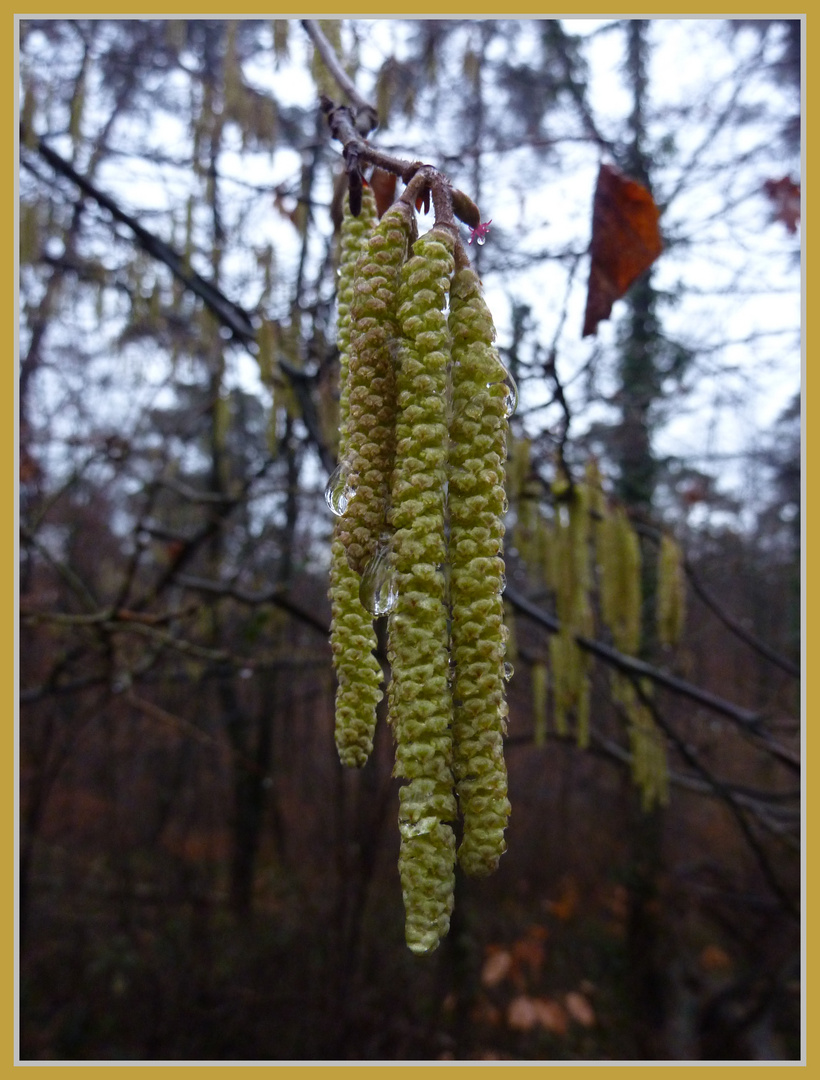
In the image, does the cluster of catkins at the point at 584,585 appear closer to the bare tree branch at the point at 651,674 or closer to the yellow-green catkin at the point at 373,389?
the bare tree branch at the point at 651,674

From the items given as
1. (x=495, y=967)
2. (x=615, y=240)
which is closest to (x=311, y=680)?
(x=495, y=967)

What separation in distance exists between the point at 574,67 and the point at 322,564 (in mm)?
4126

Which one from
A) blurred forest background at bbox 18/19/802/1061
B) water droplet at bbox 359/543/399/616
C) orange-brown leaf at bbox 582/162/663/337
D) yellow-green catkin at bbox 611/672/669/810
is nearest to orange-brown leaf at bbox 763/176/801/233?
blurred forest background at bbox 18/19/802/1061

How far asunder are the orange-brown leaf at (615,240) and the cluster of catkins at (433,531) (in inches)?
31.5

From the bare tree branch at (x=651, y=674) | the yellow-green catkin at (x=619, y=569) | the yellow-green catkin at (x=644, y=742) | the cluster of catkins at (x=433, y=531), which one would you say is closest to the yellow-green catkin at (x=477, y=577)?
the cluster of catkins at (x=433, y=531)

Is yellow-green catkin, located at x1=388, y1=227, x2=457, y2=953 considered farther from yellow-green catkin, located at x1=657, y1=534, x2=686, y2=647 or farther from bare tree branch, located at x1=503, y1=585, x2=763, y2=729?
yellow-green catkin, located at x1=657, y1=534, x2=686, y2=647

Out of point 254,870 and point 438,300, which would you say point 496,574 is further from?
point 254,870

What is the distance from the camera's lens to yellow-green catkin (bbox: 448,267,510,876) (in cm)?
50

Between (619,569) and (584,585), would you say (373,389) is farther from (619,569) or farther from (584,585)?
(619,569)

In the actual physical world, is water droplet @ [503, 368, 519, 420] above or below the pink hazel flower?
below

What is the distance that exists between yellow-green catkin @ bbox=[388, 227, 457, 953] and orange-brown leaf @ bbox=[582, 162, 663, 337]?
852 millimetres

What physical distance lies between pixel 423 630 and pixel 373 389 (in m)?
0.19

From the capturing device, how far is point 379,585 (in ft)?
1.89

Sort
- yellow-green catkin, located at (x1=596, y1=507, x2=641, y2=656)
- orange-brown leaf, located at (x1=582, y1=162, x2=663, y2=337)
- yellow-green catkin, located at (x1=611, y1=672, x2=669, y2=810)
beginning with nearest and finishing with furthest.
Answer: orange-brown leaf, located at (x1=582, y1=162, x2=663, y2=337) < yellow-green catkin, located at (x1=596, y1=507, x2=641, y2=656) < yellow-green catkin, located at (x1=611, y1=672, x2=669, y2=810)
